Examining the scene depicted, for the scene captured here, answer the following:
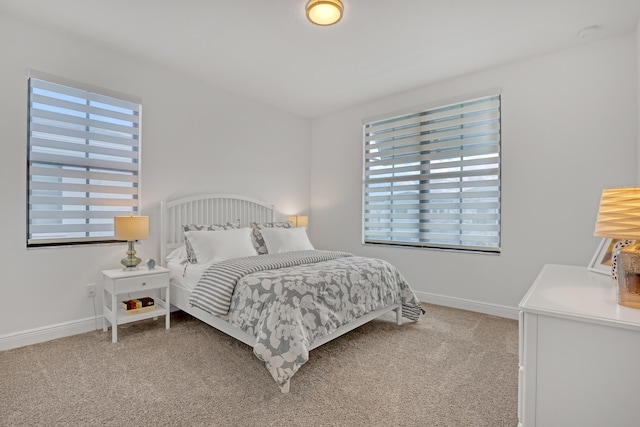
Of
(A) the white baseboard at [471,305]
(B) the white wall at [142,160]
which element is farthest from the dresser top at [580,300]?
(B) the white wall at [142,160]

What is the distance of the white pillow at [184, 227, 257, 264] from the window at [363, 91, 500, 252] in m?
1.92

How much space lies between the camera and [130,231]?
284cm

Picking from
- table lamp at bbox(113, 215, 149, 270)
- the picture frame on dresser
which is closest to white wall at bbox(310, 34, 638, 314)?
the picture frame on dresser

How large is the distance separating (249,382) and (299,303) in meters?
0.59

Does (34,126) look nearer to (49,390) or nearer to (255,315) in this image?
(49,390)

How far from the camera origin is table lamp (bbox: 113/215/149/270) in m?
2.82

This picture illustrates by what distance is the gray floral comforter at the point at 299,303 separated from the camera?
1970mm

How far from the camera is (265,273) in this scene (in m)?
2.46

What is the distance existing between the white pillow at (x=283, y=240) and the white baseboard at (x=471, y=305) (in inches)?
63.5

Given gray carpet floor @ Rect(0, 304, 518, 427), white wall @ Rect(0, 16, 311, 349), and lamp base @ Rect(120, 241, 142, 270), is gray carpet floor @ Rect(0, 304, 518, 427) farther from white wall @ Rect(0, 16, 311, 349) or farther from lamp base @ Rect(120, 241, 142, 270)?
lamp base @ Rect(120, 241, 142, 270)

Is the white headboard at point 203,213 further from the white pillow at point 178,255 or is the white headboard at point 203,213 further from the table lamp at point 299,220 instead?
the table lamp at point 299,220

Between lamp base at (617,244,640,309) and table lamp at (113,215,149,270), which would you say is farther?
table lamp at (113,215,149,270)

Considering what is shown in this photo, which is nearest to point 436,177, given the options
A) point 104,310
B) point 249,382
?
point 249,382

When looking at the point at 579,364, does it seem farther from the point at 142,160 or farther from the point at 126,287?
the point at 142,160
